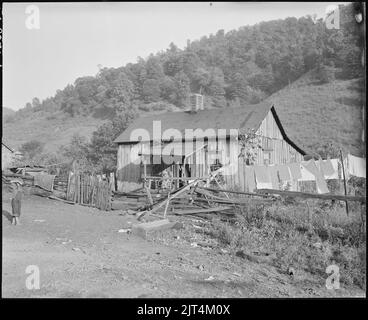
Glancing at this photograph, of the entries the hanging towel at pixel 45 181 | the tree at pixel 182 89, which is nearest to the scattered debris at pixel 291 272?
the hanging towel at pixel 45 181

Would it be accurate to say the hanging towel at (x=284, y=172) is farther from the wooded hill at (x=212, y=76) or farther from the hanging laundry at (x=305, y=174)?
the wooded hill at (x=212, y=76)

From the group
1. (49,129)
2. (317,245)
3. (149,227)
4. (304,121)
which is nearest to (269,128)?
(149,227)

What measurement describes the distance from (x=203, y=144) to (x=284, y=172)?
24.1 feet

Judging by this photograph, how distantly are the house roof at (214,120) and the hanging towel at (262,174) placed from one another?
6424 mm

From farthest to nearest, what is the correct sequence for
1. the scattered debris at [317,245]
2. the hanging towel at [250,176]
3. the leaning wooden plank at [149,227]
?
the hanging towel at [250,176] → the leaning wooden plank at [149,227] → the scattered debris at [317,245]

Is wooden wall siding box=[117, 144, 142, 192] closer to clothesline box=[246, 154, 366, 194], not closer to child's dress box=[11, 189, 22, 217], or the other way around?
clothesline box=[246, 154, 366, 194]

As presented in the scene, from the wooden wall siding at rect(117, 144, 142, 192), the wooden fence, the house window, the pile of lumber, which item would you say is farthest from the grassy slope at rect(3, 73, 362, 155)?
the wooden fence

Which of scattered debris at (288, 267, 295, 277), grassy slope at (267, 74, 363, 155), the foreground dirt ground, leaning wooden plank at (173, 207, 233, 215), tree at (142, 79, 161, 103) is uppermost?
tree at (142, 79, 161, 103)

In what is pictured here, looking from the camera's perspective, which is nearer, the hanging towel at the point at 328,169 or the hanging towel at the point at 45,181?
the hanging towel at the point at 328,169

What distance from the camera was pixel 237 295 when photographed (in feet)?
16.3

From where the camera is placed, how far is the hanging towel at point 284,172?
46.4 ft

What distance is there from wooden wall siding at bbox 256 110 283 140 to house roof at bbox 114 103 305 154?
13.5 inches

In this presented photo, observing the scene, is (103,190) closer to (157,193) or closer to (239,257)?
(157,193)

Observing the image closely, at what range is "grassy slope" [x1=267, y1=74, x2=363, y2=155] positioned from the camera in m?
41.9
